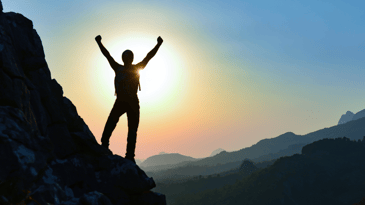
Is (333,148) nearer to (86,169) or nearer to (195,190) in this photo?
(195,190)

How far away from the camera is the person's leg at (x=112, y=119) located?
34.9ft

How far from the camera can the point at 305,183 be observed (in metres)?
158

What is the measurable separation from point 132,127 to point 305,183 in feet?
578

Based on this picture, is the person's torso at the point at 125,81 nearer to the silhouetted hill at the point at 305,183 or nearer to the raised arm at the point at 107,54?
the raised arm at the point at 107,54

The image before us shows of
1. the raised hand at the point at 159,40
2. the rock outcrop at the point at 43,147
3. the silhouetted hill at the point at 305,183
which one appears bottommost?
the silhouetted hill at the point at 305,183

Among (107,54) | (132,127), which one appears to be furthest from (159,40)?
(132,127)

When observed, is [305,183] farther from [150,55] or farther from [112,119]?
[112,119]

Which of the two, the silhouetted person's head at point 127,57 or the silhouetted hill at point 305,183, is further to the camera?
the silhouetted hill at point 305,183

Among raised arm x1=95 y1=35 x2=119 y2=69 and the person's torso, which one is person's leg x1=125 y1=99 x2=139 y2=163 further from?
raised arm x1=95 y1=35 x2=119 y2=69

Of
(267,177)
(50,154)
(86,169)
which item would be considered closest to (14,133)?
(50,154)

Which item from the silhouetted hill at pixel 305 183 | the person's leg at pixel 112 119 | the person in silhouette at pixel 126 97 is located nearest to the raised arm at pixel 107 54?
the person in silhouette at pixel 126 97

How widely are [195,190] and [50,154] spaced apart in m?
205

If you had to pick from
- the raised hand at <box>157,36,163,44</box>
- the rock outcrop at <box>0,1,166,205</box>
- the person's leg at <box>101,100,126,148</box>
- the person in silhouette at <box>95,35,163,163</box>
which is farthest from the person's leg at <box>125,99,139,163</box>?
the raised hand at <box>157,36,163,44</box>

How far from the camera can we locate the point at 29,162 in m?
5.98
